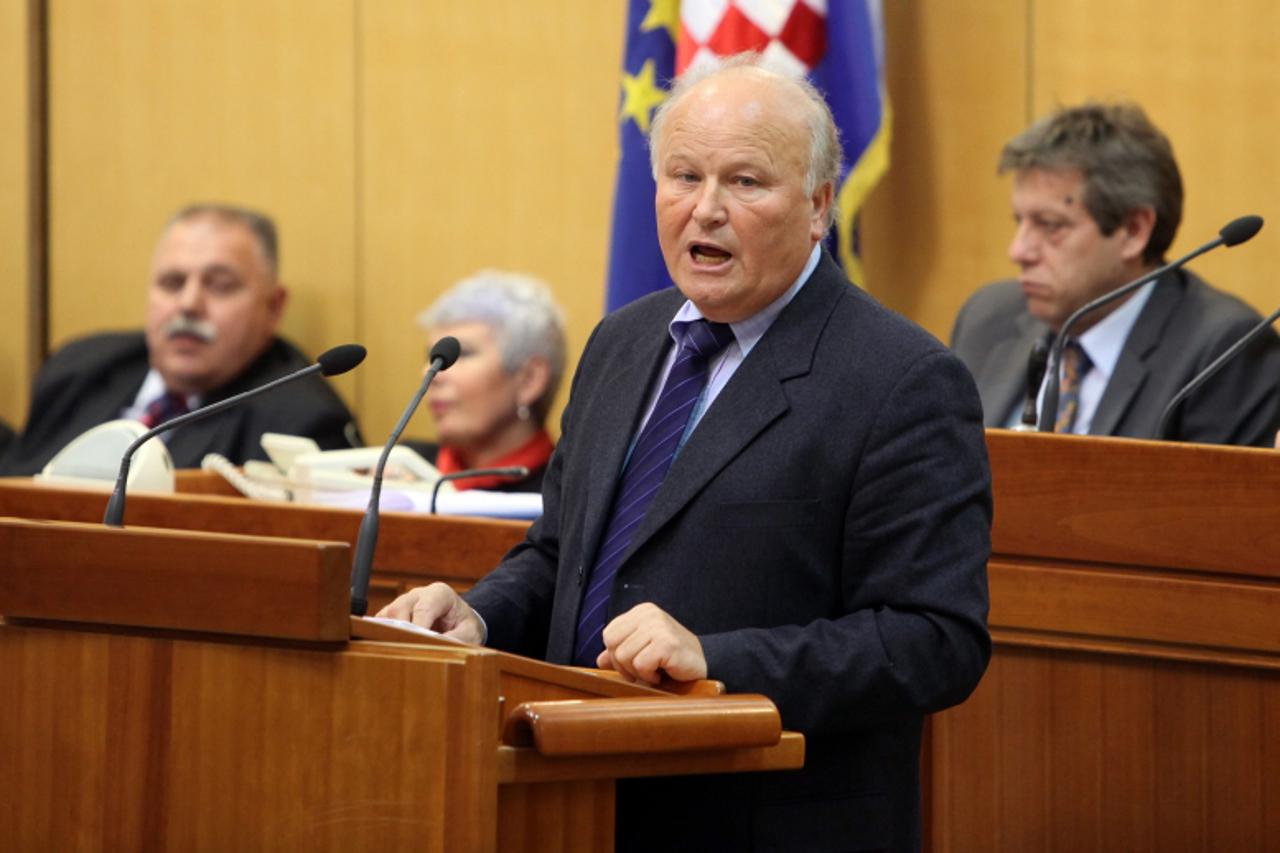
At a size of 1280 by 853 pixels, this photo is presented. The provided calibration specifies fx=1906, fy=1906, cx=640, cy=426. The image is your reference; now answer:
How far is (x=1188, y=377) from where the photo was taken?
3787mm

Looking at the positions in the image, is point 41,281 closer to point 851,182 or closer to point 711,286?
point 851,182

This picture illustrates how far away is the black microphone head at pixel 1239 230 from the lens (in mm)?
3133

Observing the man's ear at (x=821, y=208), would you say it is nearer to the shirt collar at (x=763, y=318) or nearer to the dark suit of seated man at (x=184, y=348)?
the shirt collar at (x=763, y=318)

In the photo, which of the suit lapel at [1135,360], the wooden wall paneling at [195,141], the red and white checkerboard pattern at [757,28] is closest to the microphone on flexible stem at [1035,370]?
the suit lapel at [1135,360]

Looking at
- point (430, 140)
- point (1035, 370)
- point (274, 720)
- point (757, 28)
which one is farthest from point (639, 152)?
point (274, 720)

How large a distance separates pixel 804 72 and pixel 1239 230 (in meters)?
1.73

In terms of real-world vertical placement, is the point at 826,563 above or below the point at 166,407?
below

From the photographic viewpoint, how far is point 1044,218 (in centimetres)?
420

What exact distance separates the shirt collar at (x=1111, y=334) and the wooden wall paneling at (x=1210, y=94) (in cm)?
82

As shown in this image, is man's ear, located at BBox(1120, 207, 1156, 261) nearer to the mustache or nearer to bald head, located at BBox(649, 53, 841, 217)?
bald head, located at BBox(649, 53, 841, 217)

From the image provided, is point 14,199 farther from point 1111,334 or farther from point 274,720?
point 274,720

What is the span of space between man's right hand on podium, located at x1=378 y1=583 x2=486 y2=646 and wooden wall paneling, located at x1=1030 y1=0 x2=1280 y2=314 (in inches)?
113

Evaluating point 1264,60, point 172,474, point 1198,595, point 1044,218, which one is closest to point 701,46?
point 1044,218

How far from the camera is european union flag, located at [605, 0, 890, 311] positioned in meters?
4.72
